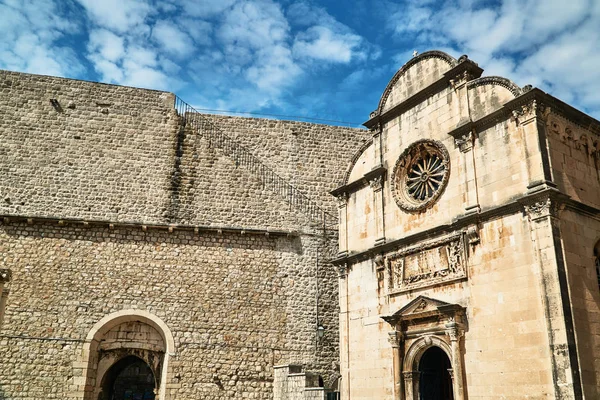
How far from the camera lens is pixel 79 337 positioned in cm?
1473

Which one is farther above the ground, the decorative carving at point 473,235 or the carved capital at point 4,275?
the decorative carving at point 473,235

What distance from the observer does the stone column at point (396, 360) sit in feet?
35.0

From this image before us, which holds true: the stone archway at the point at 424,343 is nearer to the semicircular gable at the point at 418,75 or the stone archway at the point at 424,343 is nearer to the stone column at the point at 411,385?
the stone column at the point at 411,385

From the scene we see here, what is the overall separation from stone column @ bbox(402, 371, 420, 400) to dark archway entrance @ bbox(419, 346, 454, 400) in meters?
0.11

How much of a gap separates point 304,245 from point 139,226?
16.6ft

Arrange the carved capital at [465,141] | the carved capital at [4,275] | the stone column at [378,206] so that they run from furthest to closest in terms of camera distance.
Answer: the stone column at [378,206], the carved capital at [465,141], the carved capital at [4,275]

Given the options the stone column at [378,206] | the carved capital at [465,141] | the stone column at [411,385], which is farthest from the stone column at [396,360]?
the carved capital at [465,141]

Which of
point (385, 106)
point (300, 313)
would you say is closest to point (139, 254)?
point (300, 313)

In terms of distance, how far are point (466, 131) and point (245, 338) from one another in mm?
8710

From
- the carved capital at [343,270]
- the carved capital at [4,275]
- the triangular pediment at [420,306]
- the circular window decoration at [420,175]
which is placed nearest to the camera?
the carved capital at [4,275]

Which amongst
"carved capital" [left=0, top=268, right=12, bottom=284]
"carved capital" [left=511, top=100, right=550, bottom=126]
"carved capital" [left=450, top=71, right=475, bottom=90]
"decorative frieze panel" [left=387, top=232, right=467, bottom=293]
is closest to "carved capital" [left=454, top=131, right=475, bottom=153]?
"carved capital" [left=511, top=100, right=550, bottom=126]

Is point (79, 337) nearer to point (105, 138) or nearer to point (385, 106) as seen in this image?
point (105, 138)

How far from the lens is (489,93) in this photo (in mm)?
10375

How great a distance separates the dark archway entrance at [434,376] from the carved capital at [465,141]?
13.3 feet
